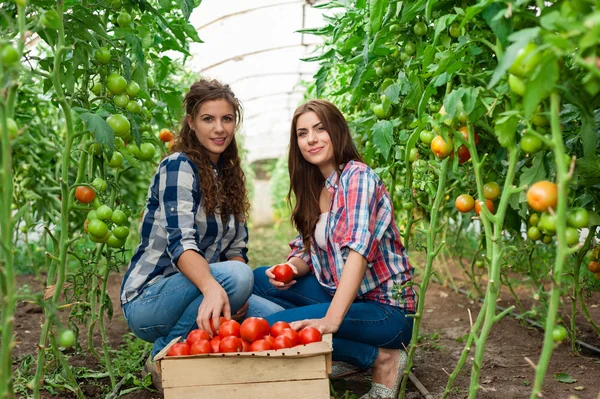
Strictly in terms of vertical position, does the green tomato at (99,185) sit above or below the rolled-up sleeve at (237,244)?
above

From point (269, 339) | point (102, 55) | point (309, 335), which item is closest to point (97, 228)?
point (102, 55)

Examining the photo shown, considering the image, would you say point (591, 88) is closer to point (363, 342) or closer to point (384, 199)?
point (384, 199)

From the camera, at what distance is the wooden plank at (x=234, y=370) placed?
1903 mm

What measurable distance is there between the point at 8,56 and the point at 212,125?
52.8 inches

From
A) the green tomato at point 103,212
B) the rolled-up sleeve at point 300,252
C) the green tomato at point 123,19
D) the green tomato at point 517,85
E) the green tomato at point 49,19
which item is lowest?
the rolled-up sleeve at point 300,252

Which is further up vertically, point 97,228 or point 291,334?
point 97,228

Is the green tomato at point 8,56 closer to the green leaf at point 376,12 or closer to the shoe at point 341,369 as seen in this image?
the green leaf at point 376,12

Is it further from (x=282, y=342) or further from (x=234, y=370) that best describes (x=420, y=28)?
(x=234, y=370)

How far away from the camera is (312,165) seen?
8.89 ft

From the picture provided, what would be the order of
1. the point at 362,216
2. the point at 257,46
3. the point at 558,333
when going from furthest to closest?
1. the point at 257,46
2. the point at 362,216
3. the point at 558,333

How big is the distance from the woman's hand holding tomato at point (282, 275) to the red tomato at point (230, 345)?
70cm

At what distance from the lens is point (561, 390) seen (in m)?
2.33

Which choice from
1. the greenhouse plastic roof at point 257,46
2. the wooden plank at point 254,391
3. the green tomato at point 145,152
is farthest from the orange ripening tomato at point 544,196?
the greenhouse plastic roof at point 257,46

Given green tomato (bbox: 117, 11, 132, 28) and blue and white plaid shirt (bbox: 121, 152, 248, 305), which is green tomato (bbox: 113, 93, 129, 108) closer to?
green tomato (bbox: 117, 11, 132, 28)
